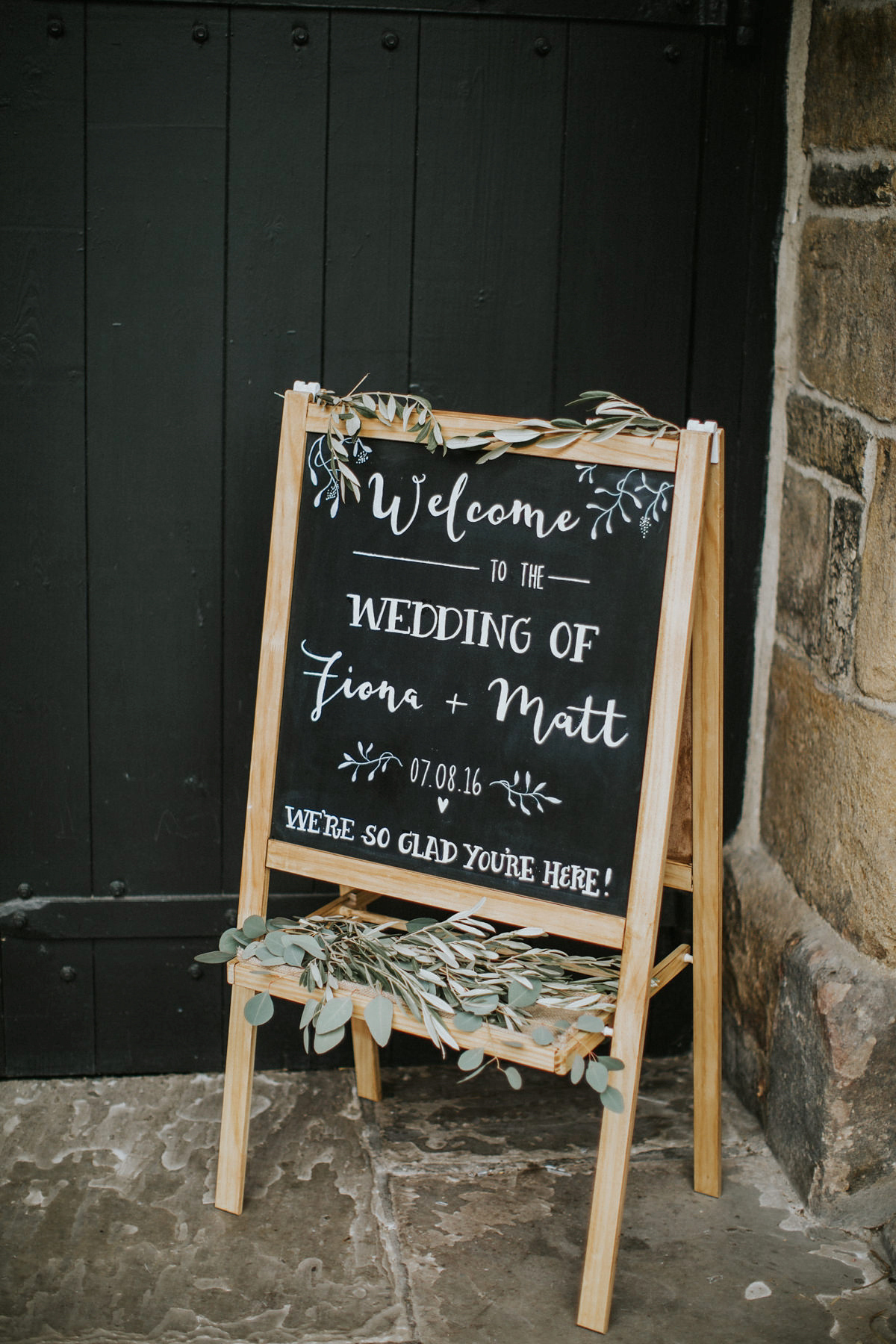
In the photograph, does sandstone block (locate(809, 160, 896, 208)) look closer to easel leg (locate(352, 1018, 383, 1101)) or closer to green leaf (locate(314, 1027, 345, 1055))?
green leaf (locate(314, 1027, 345, 1055))

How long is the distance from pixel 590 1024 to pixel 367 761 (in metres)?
0.57

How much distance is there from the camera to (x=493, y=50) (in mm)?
2344

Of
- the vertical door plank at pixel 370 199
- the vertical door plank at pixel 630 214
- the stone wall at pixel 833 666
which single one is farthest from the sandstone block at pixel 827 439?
the vertical door plank at pixel 370 199

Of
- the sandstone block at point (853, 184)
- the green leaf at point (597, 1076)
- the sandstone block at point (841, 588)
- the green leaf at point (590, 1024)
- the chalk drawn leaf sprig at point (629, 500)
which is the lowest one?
the green leaf at point (597, 1076)

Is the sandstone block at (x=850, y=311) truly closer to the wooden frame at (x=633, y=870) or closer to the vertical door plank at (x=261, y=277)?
the wooden frame at (x=633, y=870)

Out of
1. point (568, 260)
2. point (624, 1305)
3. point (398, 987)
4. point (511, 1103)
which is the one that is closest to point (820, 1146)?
point (624, 1305)

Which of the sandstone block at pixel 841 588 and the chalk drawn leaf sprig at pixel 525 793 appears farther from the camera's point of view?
the sandstone block at pixel 841 588

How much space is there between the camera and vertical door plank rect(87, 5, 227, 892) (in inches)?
91.6

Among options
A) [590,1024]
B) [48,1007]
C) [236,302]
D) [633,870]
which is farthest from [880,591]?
[48,1007]

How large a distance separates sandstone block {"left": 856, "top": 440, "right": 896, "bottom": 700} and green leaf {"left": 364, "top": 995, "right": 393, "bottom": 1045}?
3.26 ft

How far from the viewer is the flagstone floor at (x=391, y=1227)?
1973 mm

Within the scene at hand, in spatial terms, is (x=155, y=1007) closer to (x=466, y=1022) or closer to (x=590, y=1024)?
(x=466, y=1022)

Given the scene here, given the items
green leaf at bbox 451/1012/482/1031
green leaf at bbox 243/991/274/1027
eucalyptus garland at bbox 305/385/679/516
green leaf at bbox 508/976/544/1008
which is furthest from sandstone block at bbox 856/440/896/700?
green leaf at bbox 243/991/274/1027

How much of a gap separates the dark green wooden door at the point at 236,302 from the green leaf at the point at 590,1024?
3.19 feet
